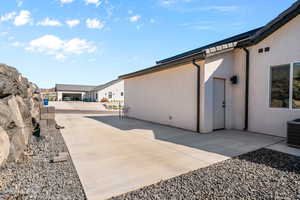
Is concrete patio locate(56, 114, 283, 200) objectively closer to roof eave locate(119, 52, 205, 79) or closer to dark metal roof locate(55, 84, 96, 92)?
roof eave locate(119, 52, 205, 79)

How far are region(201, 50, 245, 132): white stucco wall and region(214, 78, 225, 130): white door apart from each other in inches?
6.6

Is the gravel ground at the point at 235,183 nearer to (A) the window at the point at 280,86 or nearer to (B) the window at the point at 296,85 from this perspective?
(B) the window at the point at 296,85

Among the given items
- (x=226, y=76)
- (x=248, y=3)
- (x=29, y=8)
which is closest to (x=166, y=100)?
(x=226, y=76)

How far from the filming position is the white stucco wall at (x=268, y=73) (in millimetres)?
5477

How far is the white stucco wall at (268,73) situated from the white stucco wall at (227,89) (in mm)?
450

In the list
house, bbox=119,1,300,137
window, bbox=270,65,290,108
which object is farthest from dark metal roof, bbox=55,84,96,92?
window, bbox=270,65,290,108

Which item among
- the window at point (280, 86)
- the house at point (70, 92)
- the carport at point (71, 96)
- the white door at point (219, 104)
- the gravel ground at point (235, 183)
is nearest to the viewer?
the gravel ground at point (235, 183)

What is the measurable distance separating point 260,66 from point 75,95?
43543 millimetres

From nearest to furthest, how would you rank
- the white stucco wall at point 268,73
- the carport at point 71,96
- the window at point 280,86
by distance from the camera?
1. the white stucco wall at point 268,73
2. the window at point 280,86
3. the carport at point 71,96

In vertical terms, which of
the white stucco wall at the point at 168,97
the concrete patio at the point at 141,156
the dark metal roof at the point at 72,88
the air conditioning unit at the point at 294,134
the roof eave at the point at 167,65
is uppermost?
the dark metal roof at the point at 72,88

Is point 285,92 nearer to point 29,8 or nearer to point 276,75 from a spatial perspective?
point 276,75

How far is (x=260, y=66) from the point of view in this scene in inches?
246

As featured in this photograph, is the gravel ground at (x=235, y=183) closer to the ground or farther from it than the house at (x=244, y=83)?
closer to the ground

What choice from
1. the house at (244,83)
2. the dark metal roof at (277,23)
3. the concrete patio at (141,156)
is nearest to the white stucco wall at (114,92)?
the house at (244,83)
